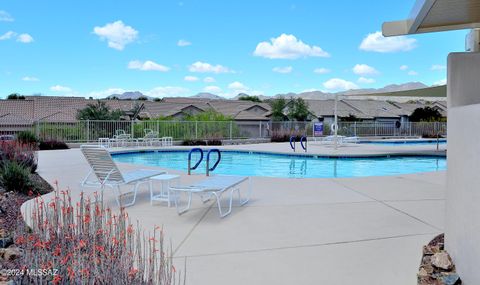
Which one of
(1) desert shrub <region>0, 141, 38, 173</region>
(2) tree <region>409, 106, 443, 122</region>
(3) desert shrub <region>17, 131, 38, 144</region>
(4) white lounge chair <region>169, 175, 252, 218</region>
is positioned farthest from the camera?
(2) tree <region>409, 106, 443, 122</region>

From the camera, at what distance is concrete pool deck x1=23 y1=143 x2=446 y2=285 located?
3598 millimetres

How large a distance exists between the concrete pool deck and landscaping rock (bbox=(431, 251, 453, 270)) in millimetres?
216

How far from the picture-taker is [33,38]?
2852 centimetres

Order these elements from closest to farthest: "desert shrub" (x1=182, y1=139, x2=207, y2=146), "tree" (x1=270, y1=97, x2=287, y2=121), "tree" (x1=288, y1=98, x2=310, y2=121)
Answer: "desert shrub" (x1=182, y1=139, x2=207, y2=146) → "tree" (x1=288, y1=98, x2=310, y2=121) → "tree" (x1=270, y1=97, x2=287, y2=121)

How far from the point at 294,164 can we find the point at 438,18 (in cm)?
1131

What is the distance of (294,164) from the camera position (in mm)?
15484

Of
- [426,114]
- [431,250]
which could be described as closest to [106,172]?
[431,250]

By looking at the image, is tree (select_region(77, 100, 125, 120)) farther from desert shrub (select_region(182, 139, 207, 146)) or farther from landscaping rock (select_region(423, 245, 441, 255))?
landscaping rock (select_region(423, 245, 441, 255))

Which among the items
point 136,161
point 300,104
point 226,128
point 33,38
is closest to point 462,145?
point 136,161

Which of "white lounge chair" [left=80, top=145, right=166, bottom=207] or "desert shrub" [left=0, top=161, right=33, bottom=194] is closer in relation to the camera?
"white lounge chair" [left=80, top=145, right=166, bottom=207]

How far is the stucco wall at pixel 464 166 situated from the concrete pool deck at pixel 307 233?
53 centimetres

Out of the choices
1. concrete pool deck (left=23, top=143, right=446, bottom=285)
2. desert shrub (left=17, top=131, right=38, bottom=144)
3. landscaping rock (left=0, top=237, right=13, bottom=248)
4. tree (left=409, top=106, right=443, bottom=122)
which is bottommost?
concrete pool deck (left=23, top=143, right=446, bottom=285)

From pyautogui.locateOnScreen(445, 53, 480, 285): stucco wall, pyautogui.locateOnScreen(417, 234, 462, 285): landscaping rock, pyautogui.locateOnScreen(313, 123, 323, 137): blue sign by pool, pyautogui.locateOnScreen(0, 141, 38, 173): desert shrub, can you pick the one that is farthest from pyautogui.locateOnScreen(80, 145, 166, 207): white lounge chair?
pyautogui.locateOnScreen(313, 123, 323, 137): blue sign by pool

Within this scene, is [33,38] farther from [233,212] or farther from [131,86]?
[233,212]
